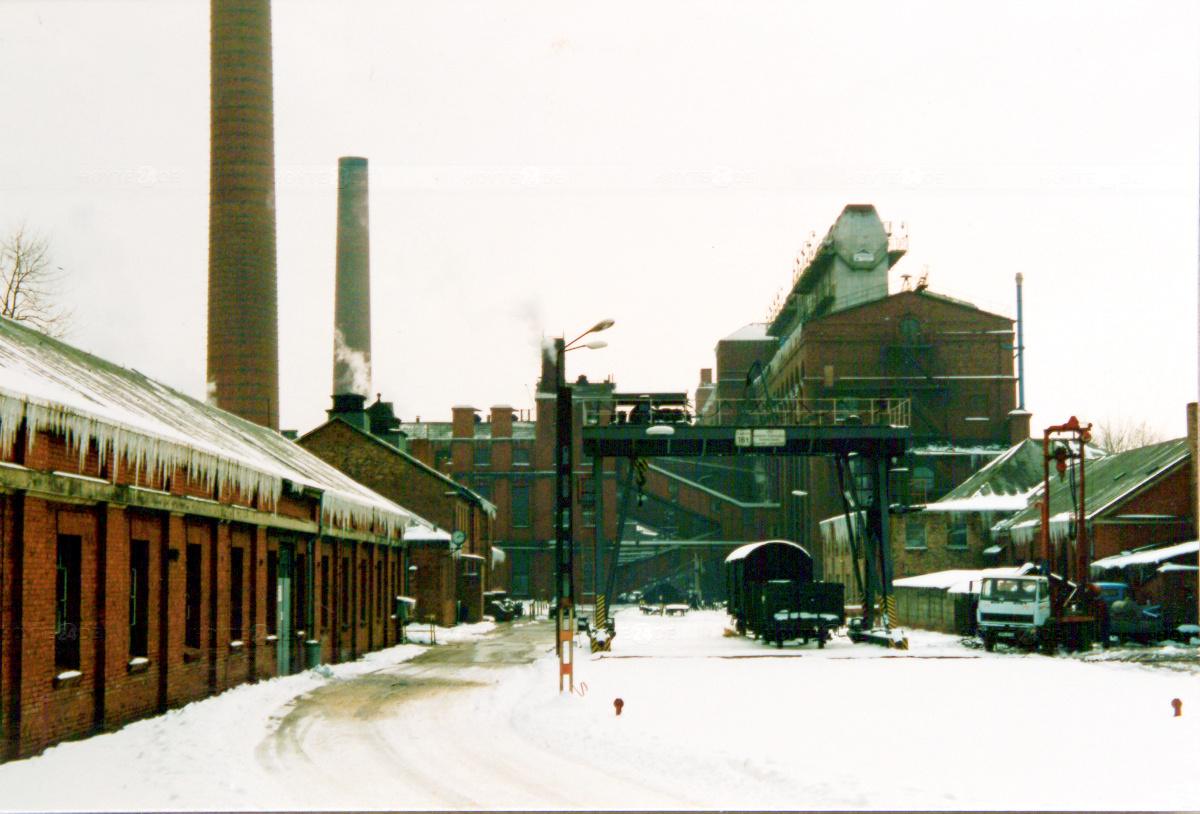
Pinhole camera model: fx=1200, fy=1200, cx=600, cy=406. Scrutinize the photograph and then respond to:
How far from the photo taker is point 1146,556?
3259 centimetres

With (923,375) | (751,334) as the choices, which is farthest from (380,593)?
(751,334)

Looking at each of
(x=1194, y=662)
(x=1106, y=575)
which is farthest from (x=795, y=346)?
(x=1194, y=662)

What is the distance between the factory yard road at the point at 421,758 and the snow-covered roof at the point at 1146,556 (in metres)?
19.5

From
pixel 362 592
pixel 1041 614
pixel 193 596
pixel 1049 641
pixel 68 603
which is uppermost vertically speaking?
pixel 68 603

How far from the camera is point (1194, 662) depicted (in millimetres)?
25672

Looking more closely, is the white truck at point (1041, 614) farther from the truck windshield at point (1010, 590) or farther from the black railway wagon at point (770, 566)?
the black railway wagon at point (770, 566)

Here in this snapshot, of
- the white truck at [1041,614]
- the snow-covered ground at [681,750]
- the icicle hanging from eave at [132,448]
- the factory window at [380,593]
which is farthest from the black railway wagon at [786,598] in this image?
the icicle hanging from eave at [132,448]

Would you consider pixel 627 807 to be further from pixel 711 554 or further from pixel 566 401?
pixel 711 554

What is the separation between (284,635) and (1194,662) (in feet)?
62.6

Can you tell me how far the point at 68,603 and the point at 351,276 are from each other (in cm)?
4381

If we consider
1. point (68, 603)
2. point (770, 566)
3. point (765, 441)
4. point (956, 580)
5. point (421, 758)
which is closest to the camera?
point (421, 758)

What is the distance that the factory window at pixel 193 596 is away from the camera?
18.5 metres

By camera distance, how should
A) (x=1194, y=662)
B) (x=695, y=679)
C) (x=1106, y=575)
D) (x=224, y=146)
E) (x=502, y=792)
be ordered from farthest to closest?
(x=224, y=146)
(x=1106, y=575)
(x=1194, y=662)
(x=695, y=679)
(x=502, y=792)

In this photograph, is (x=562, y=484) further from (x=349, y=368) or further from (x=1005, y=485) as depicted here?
(x=349, y=368)
